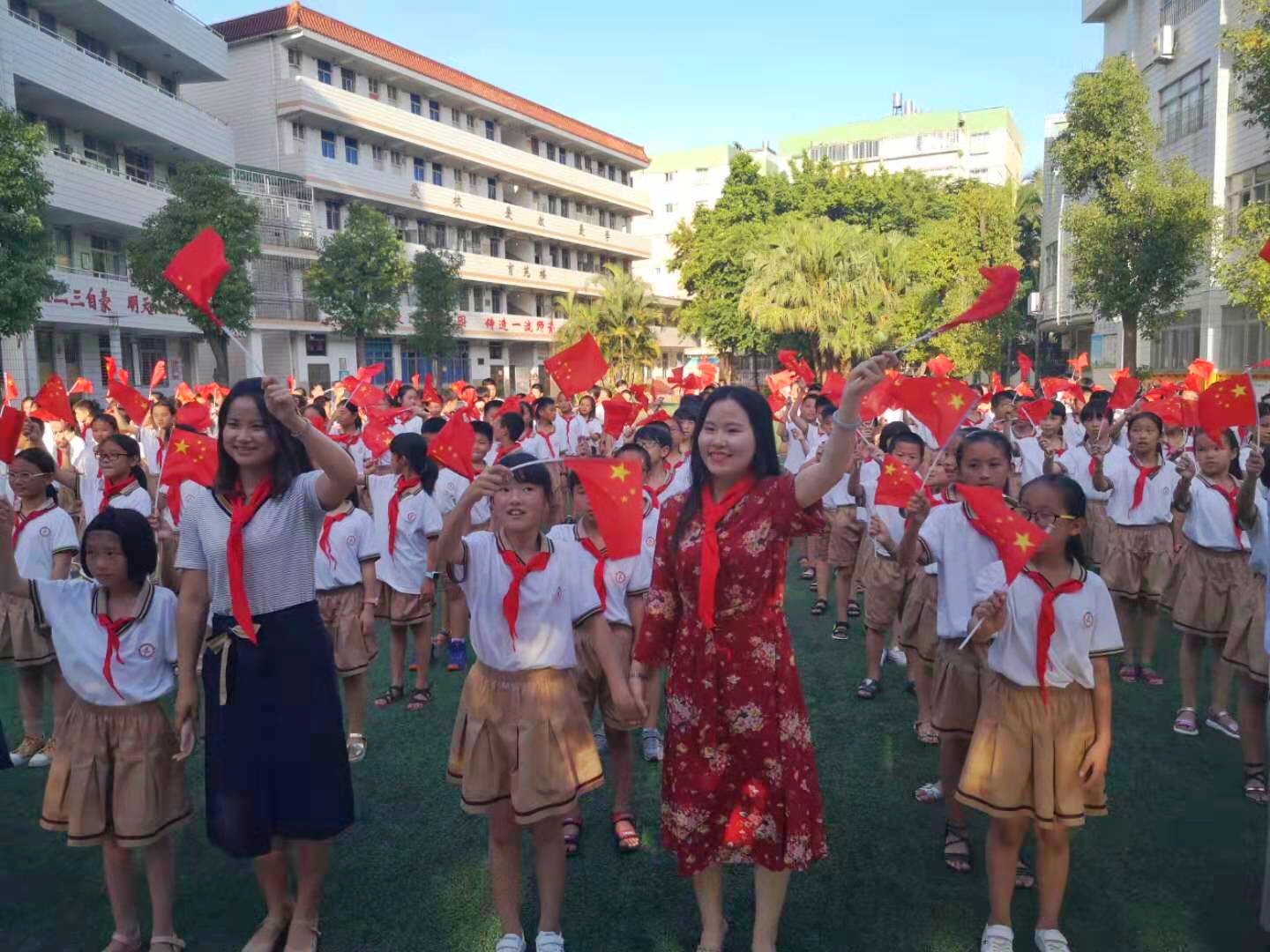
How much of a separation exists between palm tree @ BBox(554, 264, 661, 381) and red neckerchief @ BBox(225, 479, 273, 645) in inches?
1266

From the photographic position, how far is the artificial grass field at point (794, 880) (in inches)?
120

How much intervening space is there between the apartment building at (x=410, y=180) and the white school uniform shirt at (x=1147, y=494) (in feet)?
75.8

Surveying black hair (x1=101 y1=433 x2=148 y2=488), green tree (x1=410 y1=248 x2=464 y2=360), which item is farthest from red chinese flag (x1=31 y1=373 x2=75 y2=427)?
green tree (x1=410 y1=248 x2=464 y2=360)

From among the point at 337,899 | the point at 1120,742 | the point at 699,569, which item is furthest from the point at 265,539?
the point at 1120,742

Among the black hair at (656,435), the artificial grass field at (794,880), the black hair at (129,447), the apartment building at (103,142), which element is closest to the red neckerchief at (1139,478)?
the artificial grass field at (794,880)

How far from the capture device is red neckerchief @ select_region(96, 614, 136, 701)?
287 cm

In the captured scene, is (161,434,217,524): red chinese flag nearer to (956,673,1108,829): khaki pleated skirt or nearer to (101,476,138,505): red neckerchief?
(101,476,138,505): red neckerchief

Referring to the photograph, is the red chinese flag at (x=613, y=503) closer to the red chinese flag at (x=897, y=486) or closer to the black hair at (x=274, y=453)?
the black hair at (x=274, y=453)

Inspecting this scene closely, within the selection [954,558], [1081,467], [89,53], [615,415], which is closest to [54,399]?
[615,415]

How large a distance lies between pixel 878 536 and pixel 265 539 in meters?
2.36

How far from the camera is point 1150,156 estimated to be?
55.3 feet

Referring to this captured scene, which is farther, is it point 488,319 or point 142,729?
point 488,319

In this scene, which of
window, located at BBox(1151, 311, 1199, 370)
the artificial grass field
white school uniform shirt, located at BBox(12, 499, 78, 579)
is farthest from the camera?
window, located at BBox(1151, 311, 1199, 370)

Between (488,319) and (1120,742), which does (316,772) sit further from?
(488,319)
